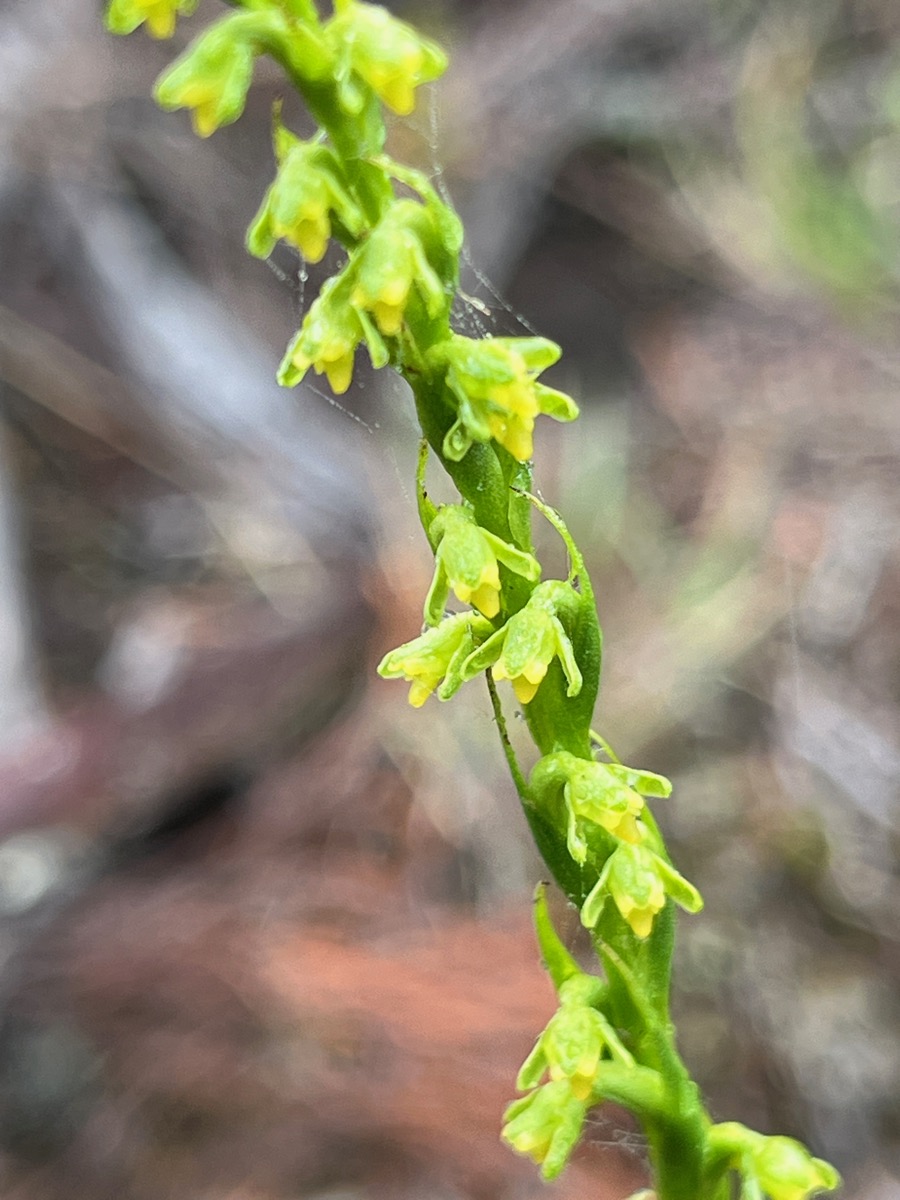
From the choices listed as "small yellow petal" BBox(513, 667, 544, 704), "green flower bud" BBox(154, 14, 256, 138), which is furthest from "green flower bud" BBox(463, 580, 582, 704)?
"green flower bud" BBox(154, 14, 256, 138)

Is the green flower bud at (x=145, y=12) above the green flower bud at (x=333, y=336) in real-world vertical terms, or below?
above

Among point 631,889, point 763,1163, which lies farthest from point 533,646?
point 763,1163

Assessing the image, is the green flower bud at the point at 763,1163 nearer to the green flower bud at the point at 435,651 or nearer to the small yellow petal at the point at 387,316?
the green flower bud at the point at 435,651

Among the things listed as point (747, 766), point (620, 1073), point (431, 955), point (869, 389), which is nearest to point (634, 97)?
point (869, 389)

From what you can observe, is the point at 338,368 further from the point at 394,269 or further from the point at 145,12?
the point at 145,12

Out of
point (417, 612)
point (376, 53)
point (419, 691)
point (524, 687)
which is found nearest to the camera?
point (376, 53)

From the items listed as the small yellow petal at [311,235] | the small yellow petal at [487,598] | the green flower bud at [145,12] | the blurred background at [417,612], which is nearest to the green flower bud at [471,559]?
the small yellow petal at [487,598]
